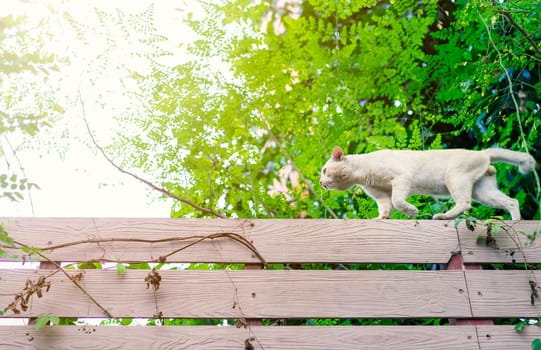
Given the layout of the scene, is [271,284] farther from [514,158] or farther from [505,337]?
[514,158]

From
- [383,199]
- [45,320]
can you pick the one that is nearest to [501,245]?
[383,199]

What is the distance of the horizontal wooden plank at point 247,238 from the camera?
5.81 ft

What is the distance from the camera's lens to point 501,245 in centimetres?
186

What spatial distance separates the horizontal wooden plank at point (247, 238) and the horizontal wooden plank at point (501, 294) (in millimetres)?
139

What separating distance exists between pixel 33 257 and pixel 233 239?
71cm

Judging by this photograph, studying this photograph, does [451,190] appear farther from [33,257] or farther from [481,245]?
[33,257]

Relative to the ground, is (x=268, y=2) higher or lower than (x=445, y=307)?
higher

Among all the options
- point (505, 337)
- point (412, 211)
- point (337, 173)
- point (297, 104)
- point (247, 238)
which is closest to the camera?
point (505, 337)

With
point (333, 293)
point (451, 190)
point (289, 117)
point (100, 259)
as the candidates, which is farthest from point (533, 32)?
point (100, 259)

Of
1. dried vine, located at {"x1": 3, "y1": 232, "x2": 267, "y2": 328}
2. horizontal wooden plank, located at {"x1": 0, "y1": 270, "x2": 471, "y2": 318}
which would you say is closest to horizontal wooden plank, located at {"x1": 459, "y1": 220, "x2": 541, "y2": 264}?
horizontal wooden plank, located at {"x1": 0, "y1": 270, "x2": 471, "y2": 318}

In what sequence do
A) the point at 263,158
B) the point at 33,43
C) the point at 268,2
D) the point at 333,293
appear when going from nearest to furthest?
the point at 333,293 → the point at 33,43 → the point at 263,158 → the point at 268,2

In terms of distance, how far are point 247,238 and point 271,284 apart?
200 mm

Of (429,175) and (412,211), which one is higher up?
(429,175)

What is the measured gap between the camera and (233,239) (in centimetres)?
180
